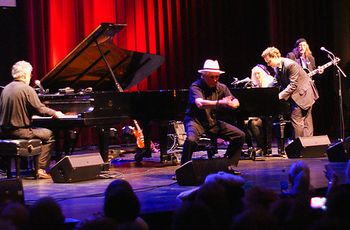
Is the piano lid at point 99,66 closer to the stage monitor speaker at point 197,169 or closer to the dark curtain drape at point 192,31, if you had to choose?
the stage monitor speaker at point 197,169

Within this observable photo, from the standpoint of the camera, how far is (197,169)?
7656 millimetres

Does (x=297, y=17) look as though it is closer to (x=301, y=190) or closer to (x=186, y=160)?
A: (x=186, y=160)

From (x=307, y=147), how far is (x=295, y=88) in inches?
41.0

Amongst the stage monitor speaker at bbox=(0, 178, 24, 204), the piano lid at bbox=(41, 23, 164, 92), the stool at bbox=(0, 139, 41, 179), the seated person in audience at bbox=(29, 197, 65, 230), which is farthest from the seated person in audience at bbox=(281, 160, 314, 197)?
the piano lid at bbox=(41, 23, 164, 92)

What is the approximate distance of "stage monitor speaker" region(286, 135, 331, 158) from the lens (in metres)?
10.0

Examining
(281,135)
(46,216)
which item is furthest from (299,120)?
(46,216)

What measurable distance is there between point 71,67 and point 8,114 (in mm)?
1224

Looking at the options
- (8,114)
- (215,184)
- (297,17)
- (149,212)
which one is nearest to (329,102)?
(297,17)

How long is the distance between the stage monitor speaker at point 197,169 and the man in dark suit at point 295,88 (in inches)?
117

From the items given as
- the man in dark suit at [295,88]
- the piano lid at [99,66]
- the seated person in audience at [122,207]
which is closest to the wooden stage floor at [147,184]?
the man in dark suit at [295,88]

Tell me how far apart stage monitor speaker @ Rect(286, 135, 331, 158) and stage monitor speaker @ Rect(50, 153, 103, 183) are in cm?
320

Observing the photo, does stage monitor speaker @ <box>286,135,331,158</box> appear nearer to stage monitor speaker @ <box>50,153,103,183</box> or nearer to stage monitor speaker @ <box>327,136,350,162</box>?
stage monitor speaker @ <box>327,136,350,162</box>

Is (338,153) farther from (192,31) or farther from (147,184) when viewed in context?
(192,31)

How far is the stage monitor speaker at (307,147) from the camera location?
10.0 m
